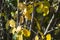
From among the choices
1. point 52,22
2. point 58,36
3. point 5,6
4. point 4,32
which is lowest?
point 58,36

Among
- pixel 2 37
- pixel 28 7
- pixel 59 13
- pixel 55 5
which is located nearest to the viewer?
pixel 28 7

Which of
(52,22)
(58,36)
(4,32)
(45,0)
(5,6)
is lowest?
(58,36)

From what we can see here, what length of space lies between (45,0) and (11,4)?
0.54m

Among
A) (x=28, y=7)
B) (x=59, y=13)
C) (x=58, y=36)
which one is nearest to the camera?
(x=28, y=7)

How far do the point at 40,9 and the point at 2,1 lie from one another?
1.77 ft

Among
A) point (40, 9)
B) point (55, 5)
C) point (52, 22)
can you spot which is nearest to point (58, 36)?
point (52, 22)

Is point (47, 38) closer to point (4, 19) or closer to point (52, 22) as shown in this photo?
point (52, 22)

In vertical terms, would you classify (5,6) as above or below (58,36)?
above

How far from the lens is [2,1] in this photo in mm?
1939

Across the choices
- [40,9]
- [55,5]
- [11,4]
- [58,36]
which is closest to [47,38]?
[40,9]

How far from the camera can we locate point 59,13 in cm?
194

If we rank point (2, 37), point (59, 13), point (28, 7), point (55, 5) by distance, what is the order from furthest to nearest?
1. point (2, 37)
2. point (59, 13)
3. point (55, 5)
4. point (28, 7)

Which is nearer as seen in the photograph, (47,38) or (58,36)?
(47,38)

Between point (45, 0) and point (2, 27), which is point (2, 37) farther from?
point (45, 0)
